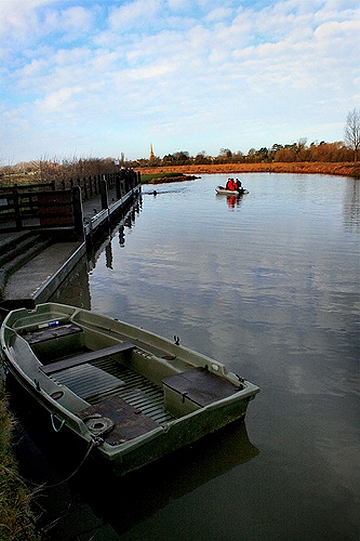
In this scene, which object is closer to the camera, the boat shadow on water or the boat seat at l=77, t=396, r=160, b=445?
the boat shadow on water

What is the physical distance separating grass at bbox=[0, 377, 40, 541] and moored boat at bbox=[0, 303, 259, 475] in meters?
0.48

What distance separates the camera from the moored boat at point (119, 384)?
367 centimetres

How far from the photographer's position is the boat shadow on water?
347cm

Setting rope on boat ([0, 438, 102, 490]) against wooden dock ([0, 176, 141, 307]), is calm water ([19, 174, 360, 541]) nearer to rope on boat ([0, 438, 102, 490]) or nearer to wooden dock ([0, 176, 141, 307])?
rope on boat ([0, 438, 102, 490])

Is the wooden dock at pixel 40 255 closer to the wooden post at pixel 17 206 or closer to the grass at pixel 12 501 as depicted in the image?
the wooden post at pixel 17 206

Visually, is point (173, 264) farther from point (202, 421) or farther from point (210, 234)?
point (202, 421)

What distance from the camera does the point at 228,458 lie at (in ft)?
13.6

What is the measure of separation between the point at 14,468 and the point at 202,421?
5.70ft

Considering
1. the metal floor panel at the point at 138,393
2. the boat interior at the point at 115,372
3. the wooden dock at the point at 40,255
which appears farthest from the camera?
the wooden dock at the point at 40,255

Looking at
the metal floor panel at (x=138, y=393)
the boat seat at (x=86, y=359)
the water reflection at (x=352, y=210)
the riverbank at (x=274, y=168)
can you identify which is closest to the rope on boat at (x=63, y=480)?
the metal floor panel at (x=138, y=393)

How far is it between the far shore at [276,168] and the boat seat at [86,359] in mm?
51912

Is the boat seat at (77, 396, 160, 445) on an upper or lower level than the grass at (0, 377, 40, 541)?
upper

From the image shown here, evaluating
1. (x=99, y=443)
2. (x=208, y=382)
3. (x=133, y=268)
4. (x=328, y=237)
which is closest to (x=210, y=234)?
(x=328, y=237)

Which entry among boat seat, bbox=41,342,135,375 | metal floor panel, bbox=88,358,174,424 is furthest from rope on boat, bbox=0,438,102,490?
boat seat, bbox=41,342,135,375
